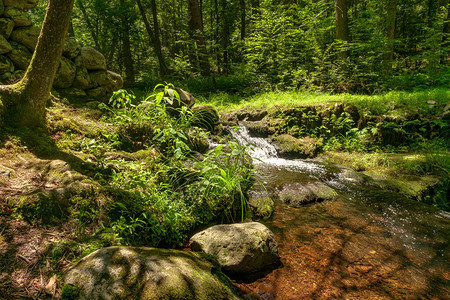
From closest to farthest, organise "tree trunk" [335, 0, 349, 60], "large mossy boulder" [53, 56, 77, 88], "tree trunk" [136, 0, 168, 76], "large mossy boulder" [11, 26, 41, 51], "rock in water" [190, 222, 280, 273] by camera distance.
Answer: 1. "rock in water" [190, 222, 280, 273]
2. "large mossy boulder" [11, 26, 41, 51]
3. "large mossy boulder" [53, 56, 77, 88]
4. "tree trunk" [335, 0, 349, 60]
5. "tree trunk" [136, 0, 168, 76]

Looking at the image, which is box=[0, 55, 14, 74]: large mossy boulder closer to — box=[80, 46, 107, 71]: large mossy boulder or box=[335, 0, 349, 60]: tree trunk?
box=[80, 46, 107, 71]: large mossy boulder

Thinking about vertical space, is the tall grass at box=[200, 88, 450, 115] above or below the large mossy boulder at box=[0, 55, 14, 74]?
below

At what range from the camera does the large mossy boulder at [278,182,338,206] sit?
4.46 metres

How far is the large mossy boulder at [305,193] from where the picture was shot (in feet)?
14.6

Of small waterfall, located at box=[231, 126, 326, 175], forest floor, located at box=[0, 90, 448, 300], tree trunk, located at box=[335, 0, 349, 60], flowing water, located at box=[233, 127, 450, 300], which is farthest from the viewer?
tree trunk, located at box=[335, 0, 349, 60]

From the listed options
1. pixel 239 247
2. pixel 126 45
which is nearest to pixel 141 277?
pixel 239 247

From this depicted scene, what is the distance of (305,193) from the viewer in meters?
4.62

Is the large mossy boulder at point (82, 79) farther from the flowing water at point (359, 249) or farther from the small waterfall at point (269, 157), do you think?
the flowing water at point (359, 249)

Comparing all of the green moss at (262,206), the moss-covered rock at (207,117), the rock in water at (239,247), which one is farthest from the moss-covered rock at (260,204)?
the moss-covered rock at (207,117)

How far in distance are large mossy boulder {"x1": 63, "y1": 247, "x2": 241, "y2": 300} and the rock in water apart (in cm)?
53

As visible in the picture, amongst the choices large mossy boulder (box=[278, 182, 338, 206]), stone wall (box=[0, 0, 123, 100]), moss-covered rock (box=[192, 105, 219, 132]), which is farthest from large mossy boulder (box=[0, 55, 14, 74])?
large mossy boulder (box=[278, 182, 338, 206])

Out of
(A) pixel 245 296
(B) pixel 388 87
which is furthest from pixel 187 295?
(B) pixel 388 87

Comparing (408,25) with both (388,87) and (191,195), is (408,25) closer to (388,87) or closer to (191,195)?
(388,87)

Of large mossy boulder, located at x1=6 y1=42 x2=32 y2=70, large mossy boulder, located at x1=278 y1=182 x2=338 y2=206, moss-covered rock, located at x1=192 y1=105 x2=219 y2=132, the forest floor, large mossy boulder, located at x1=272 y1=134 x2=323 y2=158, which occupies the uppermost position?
large mossy boulder, located at x1=6 y1=42 x2=32 y2=70
